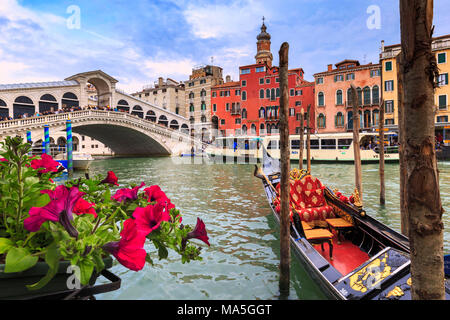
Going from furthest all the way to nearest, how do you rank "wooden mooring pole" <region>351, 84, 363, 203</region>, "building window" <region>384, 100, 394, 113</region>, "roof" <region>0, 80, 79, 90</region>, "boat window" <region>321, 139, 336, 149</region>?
"roof" <region>0, 80, 79, 90</region> → "building window" <region>384, 100, 394, 113</region> → "boat window" <region>321, 139, 336, 149</region> → "wooden mooring pole" <region>351, 84, 363, 203</region>

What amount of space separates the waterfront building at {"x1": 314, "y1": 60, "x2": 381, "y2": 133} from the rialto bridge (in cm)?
1303

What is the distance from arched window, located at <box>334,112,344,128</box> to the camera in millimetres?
27422

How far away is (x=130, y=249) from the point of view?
0.95 metres

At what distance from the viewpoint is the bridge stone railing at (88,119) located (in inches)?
735

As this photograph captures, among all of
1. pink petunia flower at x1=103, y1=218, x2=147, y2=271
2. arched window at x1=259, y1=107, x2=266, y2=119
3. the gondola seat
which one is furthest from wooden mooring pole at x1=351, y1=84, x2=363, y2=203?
arched window at x1=259, y1=107, x2=266, y2=119

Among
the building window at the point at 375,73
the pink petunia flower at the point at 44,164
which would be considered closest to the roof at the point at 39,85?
the building window at the point at 375,73

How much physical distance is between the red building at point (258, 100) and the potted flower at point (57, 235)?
1149 inches

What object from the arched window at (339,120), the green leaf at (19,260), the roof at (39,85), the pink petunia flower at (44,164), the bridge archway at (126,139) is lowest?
the green leaf at (19,260)

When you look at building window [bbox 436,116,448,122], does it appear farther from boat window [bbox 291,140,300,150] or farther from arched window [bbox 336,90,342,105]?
boat window [bbox 291,140,300,150]

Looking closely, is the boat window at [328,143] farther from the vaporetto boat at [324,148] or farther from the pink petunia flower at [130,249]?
the pink petunia flower at [130,249]

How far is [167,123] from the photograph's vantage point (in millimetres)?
38375
